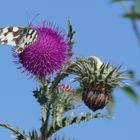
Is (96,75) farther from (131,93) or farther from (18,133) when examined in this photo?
(131,93)

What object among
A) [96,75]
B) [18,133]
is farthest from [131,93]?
[96,75]

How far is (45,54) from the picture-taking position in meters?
7.15

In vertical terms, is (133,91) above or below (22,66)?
below

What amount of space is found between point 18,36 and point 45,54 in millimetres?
482

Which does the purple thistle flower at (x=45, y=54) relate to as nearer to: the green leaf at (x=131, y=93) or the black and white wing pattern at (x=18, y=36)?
the black and white wing pattern at (x=18, y=36)

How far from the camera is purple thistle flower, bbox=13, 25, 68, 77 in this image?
6930mm

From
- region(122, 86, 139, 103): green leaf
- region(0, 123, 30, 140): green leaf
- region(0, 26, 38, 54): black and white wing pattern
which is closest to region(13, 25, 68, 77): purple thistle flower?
region(0, 26, 38, 54): black and white wing pattern

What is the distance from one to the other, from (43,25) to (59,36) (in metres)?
0.30

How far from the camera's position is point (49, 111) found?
5926 millimetres

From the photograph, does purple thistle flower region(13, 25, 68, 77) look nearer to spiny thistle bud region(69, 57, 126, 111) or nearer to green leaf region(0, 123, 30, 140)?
spiny thistle bud region(69, 57, 126, 111)

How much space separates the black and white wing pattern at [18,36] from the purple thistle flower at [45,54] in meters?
0.11

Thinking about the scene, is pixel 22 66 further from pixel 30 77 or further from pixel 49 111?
pixel 49 111

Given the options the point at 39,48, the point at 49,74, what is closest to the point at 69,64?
the point at 49,74

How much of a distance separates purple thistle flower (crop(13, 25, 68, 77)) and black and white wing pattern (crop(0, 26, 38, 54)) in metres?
0.11
